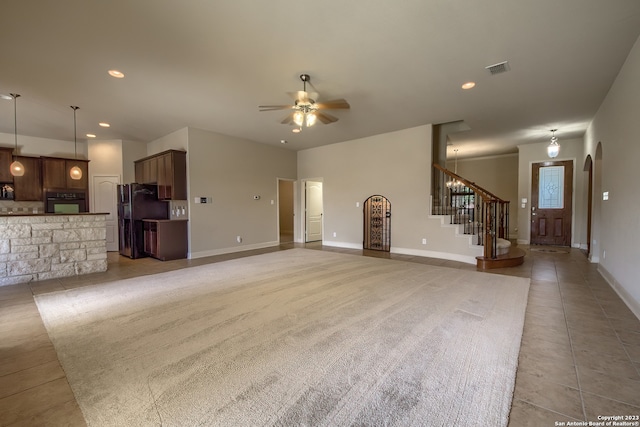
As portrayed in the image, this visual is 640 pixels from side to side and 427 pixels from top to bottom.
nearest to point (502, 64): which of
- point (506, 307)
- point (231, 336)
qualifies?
point (506, 307)

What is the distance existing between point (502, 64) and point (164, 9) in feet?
12.7

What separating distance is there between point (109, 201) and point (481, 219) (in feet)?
31.6

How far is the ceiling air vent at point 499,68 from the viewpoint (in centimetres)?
342

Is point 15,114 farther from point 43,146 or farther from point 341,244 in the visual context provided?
point 341,244

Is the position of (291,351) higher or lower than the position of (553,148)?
lower

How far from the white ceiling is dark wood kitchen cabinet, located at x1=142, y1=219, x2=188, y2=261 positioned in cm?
229

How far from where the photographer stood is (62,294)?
360 centimetres

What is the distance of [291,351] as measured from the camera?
2088mm

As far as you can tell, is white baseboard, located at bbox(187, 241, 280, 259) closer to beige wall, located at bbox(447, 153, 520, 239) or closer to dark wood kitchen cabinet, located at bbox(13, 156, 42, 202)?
dark wood kitchen cabinet, located at bbox(13, 156, 42, 202)

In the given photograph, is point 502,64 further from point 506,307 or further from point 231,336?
point 231,336

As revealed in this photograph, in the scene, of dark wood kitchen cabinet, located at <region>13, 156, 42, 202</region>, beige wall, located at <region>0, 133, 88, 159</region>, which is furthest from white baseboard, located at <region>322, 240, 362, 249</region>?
dark wood kitchen cabinet, located at <region>13, 156, 42, 202</region>

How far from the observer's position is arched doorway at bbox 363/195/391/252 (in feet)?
23.1

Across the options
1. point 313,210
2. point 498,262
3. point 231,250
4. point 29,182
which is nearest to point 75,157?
point 29,182

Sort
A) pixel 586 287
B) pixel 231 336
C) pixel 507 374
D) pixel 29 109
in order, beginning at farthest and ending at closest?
1. pixel 29 109
2. pixel 586 287
3. pixel 231 336
4. pixel 507 374
